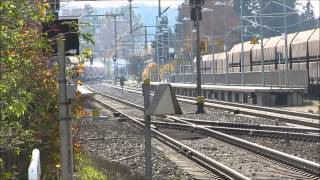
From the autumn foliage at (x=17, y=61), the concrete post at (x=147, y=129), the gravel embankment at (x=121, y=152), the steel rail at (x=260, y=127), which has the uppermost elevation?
the autumn foliage at (x=17, y=61)

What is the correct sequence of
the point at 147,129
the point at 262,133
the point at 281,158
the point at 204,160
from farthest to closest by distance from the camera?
1. the point at 262,133
2. the point at 204,160
3. the point at 281,158
4. the point at 147,129

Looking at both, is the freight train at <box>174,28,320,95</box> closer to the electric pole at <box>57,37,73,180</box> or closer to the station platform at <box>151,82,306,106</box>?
the station platform at <box>151,82,306,106</box>

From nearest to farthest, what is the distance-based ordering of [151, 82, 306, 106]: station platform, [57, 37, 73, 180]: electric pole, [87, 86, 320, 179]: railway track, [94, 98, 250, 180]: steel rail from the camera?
[57, 37, 73, 180]: electric pole < [94, 98, 250, 180]: steel rail < [87, 86, 320, 179]: railway track < [151, 82, 306, 106]: station platform

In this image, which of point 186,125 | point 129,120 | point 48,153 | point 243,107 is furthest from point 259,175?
point 243,107

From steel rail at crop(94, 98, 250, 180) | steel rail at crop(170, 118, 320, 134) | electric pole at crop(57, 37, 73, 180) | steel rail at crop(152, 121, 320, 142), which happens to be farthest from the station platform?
electric pole at crop(57, 37, 73, 180)

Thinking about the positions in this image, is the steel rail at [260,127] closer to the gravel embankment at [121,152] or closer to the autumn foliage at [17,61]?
the gravel embankment at [121,152]

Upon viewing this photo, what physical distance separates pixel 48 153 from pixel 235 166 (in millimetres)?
5009

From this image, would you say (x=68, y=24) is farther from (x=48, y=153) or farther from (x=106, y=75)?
(x=106, y=75)

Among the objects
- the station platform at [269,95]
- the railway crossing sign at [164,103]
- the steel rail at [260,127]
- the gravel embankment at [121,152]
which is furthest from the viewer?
the station platform at [269,95]

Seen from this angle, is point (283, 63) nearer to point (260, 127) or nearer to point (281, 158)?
point (260, 127)

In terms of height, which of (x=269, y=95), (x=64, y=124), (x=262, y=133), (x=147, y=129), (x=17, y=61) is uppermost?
(x=17, y=61)

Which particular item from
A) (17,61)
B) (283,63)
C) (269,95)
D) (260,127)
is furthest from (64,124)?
(283,63)

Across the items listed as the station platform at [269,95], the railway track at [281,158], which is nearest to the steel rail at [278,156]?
the railway track at [281,158]

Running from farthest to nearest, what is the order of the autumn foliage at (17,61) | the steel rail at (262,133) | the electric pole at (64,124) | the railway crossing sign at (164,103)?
the steel rail at (262,133) < the railway crossing sign at (164,103) < the electric pole at (64,124) < the autumn foliage at (17,61)
